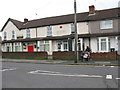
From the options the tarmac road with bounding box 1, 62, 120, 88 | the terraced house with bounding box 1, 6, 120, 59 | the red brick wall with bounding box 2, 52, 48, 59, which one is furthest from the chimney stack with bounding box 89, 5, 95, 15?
the tarmac road with bounding box 1, 62, 120, 88

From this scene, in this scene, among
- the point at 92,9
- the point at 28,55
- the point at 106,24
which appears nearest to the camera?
the point at 106,24

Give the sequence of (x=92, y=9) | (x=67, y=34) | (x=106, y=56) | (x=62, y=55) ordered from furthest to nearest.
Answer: (x=67, y=34), (x=92, y=9), (x=62, y=55), (x=106, y=56)

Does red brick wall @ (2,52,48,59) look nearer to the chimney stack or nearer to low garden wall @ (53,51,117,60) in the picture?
low garden wall @ (53,51,117,60)

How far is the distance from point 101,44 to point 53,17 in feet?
43.0

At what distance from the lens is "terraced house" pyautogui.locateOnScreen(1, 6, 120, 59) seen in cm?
1990

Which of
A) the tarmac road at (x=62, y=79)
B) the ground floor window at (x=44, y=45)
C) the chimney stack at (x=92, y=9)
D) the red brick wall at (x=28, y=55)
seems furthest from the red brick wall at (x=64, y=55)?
the chimney stack at (x=92, y=9)

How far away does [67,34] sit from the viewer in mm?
23594

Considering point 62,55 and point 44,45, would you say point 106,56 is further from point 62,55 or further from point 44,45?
point 44,45

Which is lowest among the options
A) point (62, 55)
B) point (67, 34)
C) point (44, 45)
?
point (62, 55)

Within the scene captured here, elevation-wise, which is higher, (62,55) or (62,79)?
(62,55)

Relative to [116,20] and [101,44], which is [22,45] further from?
[116,20]

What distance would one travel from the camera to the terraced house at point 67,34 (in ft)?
65.3

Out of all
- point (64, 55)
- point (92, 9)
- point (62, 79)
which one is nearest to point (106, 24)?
point (92, 9)

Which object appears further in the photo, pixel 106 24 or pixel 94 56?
pixel 106 24
